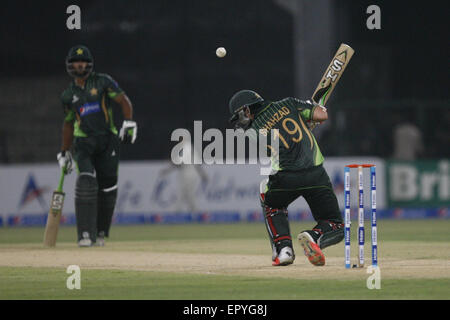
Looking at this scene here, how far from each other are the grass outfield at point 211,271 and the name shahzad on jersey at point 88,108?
5.31ft

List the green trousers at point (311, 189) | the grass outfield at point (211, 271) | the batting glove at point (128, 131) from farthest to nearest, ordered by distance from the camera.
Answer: the batting glove at point (128, 131)
the green trousers at point (311, 189)
the grass outfield at point (211, 271)

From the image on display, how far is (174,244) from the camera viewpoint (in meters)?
13.1

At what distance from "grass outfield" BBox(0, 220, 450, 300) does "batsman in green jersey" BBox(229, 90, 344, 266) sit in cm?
35

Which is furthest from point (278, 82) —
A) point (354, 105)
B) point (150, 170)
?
point (150, 170)

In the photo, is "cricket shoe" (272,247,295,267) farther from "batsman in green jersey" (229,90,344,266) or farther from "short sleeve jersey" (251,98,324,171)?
"short sleeve jersey" (251,98,324,171)

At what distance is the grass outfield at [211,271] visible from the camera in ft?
24.9

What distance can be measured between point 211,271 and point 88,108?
3852mm

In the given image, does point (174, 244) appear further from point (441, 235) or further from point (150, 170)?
point (150, 170)

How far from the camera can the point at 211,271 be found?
9148 millimetres

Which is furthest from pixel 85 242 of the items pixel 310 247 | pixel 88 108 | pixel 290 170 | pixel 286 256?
pixel 310 247

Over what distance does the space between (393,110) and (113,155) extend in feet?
29.4

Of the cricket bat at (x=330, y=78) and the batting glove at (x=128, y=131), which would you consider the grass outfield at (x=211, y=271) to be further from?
the cricket bat at (x=330, y=78)

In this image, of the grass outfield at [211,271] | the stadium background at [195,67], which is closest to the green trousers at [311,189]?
the grass outfield at [211,271]

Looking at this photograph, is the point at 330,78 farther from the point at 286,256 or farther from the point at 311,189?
the point at 286,256
